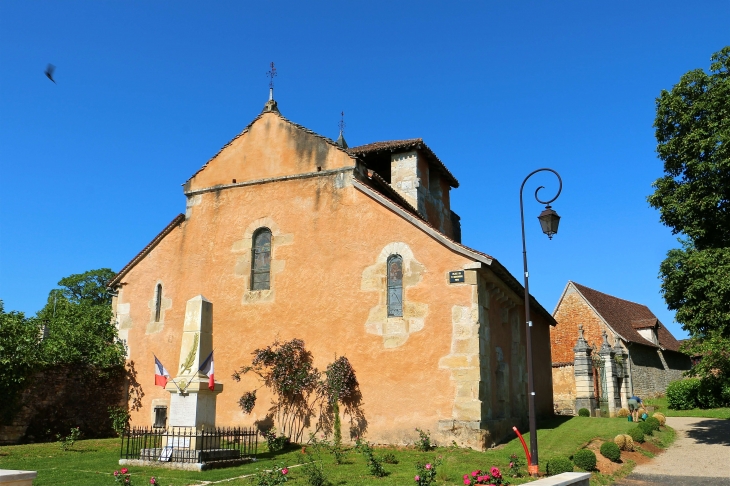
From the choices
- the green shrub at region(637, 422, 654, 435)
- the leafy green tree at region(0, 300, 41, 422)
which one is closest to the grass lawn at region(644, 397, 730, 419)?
the green shrub at region(637, 422, 654, 435)

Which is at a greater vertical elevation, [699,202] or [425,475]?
[699,202]

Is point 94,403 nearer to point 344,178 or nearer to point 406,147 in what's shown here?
point 344,178

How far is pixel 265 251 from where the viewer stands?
1884cm

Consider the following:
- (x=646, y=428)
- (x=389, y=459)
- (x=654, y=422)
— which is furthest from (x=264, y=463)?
(x=654, y=422)

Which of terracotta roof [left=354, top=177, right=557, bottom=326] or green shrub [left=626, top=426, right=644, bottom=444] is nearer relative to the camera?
terracotta roof [left=354, top=177, right=557, bottom=326]

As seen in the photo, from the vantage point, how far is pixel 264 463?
44.4ft

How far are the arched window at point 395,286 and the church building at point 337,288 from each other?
4 centimetres

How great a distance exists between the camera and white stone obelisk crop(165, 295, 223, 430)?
13.4m

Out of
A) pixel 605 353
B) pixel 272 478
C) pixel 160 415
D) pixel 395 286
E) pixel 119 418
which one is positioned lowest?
pixel 272 478

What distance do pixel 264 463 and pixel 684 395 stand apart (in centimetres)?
2980

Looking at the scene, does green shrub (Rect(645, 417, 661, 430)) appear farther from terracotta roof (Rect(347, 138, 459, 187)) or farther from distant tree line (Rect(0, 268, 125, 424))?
distant tree line (Rect(0, 268, 125, 424))

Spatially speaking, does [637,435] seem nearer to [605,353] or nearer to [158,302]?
[605,353]

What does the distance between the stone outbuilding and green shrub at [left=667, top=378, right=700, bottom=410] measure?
2246mm

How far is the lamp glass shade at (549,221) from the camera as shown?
12.4 metres
